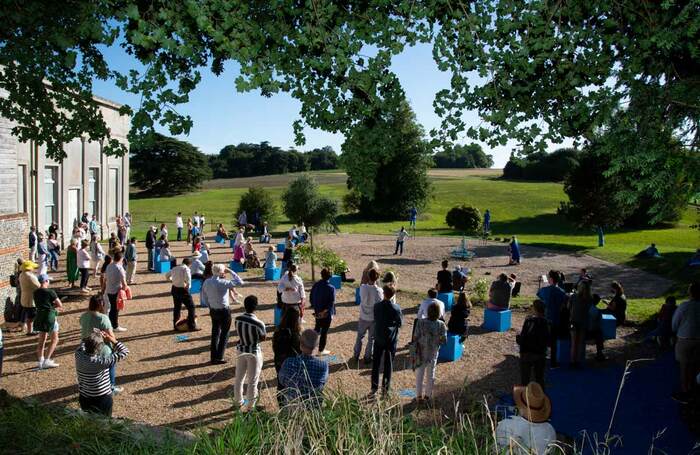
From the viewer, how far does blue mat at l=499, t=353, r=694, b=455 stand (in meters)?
7.67

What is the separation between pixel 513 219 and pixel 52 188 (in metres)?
39.1

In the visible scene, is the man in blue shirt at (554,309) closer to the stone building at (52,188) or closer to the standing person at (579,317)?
the standing person at (579,317)

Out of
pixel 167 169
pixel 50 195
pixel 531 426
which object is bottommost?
pixel 531 426

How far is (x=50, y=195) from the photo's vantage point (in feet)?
86.6

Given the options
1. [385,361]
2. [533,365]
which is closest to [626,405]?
[533,365]

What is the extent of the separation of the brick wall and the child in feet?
39.8

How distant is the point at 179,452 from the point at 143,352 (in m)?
6.96

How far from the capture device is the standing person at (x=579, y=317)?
10.5 m

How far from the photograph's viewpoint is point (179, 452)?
15.3 ft

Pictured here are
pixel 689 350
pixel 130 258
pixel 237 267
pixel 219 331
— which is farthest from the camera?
pixel 237 267

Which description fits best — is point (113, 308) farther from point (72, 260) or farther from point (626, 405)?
point (626, 405)

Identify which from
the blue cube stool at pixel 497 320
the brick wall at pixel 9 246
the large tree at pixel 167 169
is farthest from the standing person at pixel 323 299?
the large tree at pixel 167 169

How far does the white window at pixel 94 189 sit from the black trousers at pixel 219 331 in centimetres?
2362

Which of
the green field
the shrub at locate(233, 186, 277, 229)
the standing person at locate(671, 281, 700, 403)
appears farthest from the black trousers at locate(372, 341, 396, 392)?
the shrub at locate(233, 186, 277, 229)
